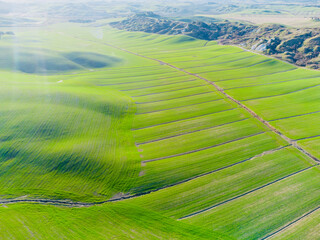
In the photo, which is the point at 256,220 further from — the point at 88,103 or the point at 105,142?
the point at 88,103

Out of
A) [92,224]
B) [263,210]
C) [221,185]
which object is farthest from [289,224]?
[92,224]

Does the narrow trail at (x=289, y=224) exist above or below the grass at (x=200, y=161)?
below

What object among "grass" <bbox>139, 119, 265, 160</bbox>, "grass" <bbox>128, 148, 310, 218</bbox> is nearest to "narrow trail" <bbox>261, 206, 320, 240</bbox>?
"grass" <bbox>128, 148, 310, 218</bbox>

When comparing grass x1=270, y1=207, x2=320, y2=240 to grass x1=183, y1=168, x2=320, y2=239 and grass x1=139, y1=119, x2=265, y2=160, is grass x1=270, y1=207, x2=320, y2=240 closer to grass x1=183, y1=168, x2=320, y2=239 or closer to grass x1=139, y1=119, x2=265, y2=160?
grass x1=183, y1=168, x2=320, y2=239

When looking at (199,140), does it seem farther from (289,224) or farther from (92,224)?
(92,224)

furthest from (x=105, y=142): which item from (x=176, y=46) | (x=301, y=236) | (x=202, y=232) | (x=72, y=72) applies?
(x=176, y=46)

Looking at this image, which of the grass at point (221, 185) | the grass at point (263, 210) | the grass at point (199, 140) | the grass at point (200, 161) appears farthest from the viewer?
the grass at point (199, 140)

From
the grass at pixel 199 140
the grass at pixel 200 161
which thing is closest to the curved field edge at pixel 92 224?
the grass at pixel 200 161

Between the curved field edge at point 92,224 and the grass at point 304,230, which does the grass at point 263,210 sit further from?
the curved field edge at point 92,224
